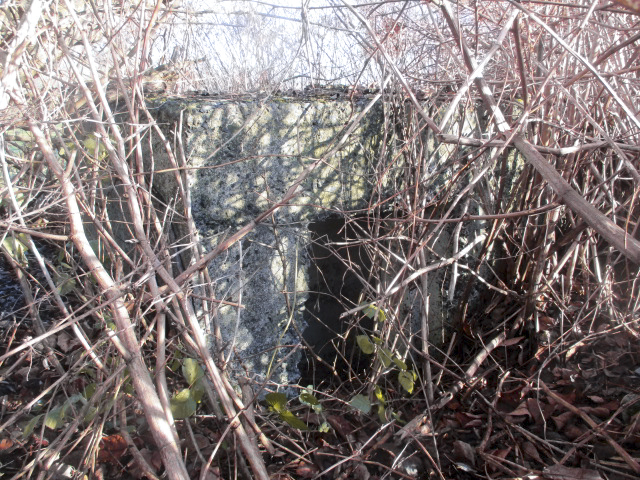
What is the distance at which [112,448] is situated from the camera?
6.20 ft

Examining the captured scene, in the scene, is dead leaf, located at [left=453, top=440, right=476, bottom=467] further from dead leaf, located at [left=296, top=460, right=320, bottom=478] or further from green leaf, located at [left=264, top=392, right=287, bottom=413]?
green leaf, located at [left=264, top=392, right=287, bottom=413]

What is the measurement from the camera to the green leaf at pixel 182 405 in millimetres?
1722

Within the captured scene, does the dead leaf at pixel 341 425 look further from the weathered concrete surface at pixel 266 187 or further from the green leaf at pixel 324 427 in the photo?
the weathered concrete surface at pixel 266 187

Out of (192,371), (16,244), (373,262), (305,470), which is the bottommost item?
(305,470)

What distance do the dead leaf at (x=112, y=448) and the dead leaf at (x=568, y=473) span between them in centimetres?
141

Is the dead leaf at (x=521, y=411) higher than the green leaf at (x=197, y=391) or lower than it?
lower

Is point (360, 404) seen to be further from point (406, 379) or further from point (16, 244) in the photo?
point (16, 244)

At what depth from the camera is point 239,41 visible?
347cm

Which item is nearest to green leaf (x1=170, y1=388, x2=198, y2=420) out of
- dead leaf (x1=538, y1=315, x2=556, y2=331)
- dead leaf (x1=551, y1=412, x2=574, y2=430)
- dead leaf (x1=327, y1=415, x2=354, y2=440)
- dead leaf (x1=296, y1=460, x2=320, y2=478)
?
dead leaf (x1=296, y1=460, x2=320, y2=478)

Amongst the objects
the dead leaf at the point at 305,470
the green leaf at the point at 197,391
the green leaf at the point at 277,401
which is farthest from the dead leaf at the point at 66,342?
the dead leaf at the point at 305,470

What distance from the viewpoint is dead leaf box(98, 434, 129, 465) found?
6.18 feet

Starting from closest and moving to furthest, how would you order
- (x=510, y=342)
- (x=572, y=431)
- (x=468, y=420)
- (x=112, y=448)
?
(x=112, y=448)
(x=572, y=431)
(x=468, y=420)
(x=510, y=342)

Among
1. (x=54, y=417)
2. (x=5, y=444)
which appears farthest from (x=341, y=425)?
(x=5, y=444)

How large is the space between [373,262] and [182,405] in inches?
35.6
